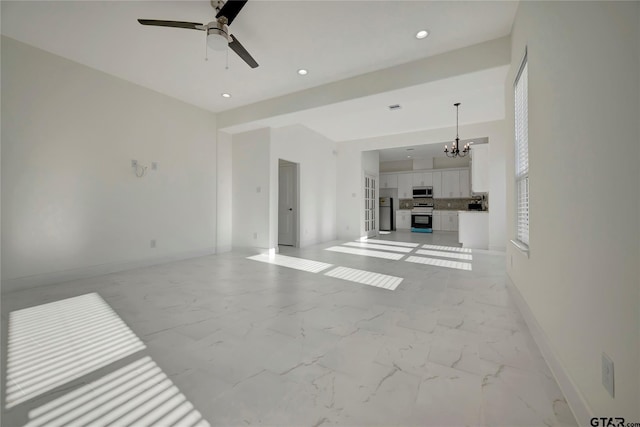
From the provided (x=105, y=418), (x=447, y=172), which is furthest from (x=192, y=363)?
(x=447, y=172)

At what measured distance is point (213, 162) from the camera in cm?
574

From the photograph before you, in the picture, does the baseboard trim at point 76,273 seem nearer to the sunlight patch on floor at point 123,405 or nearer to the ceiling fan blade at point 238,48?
the sunlight patch on floor at point 123,405

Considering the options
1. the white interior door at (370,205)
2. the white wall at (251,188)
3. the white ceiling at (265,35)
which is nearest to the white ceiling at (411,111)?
the white ceiling at (265,35)

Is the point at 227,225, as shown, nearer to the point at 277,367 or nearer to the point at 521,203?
the point at 277,367

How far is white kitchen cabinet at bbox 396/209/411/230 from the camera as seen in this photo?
1076 centimetres

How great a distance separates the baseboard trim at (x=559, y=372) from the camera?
1228mm

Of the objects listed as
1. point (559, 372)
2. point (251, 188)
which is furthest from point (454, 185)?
point (559, 372)

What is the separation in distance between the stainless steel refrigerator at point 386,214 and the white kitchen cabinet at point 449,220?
193 cm

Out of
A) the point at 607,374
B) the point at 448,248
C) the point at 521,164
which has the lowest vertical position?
the point at 448,248

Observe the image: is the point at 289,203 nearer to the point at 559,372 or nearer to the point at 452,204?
the point at 559,372

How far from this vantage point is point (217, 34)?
2.55 metres

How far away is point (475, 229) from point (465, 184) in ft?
13.3

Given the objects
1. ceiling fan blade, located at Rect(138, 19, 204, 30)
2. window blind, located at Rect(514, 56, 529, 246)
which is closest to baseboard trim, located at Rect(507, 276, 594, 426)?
window blind, located at Rect(514, 56, 529, 246)

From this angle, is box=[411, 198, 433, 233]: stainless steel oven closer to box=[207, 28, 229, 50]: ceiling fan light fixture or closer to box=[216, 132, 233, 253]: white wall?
box=[216, 132, 233, 253]: white wall
